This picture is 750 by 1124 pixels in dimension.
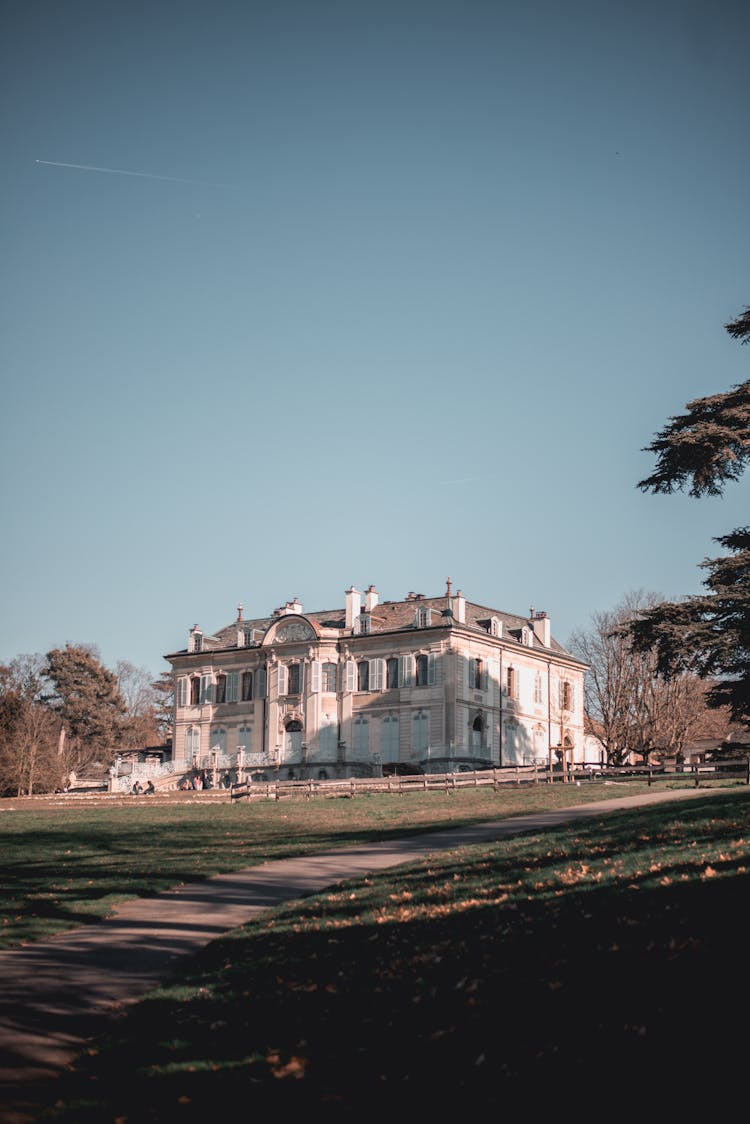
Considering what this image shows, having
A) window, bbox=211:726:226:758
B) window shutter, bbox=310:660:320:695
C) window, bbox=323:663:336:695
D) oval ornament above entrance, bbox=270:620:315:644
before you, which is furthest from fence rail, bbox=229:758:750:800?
Answer: window, bbox=211:726:226:758

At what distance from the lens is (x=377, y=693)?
6081 cm

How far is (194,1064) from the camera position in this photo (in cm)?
801

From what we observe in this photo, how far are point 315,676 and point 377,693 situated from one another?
12.5 ft

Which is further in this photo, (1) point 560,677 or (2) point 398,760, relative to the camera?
(1) point 560,677

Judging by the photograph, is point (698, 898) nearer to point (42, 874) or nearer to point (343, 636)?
point (42, 874)

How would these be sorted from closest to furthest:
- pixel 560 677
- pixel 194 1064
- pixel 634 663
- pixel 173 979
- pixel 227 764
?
pixel 194 1064 < pixel 173 979 < pixel 634 663 < pixel 227 764 < pixel 560 677

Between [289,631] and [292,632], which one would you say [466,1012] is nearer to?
[292,632]

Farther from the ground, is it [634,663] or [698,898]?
[634,663]

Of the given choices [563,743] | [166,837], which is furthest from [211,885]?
[563,743]

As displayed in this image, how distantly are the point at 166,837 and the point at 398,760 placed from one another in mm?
33331

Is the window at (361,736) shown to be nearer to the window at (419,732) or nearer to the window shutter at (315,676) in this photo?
the window shutter at (315,676)

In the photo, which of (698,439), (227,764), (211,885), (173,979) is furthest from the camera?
(227,764)

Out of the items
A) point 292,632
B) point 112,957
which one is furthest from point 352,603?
point 112,957

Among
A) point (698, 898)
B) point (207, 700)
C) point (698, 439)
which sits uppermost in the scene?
point (698, 439)
